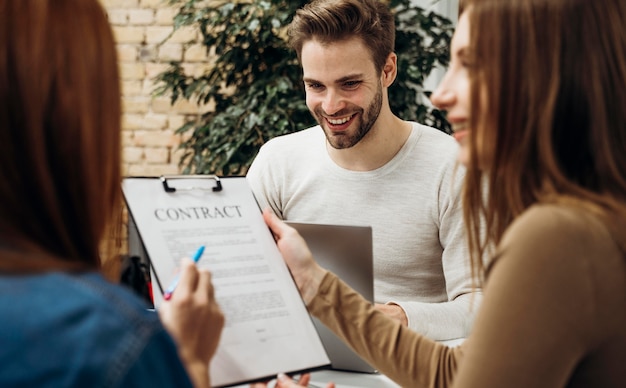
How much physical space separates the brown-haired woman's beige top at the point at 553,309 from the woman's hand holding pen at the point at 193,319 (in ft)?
0.98

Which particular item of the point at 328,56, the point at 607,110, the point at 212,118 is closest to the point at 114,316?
the point at 607,110

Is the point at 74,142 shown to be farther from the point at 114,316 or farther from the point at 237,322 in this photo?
the point at 237,322

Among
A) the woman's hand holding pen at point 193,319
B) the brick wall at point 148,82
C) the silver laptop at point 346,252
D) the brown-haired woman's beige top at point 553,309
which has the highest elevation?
the brown-haired woman's beige top at point 553,309

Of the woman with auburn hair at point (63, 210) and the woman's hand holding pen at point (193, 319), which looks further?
the woman's hand holding pen at point (193, 319)

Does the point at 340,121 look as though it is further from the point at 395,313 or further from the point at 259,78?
the point at 259,78

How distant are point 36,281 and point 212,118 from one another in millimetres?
2355

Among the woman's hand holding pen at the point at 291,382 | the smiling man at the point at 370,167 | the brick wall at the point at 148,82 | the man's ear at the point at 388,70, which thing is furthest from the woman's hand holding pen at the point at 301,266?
the brick wall at the point at 148,82

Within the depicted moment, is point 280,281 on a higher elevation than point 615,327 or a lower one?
lower

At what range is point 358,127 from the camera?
200cm

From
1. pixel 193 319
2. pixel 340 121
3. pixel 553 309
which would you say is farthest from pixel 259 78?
pixel 553 309

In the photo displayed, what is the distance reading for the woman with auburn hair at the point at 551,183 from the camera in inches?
31.6

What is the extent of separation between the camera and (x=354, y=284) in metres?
1.41

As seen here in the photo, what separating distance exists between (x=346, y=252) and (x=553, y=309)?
0.63 m

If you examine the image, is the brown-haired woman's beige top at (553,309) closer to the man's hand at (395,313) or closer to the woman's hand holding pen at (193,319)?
the woman's hand holding pen at (193,319)
